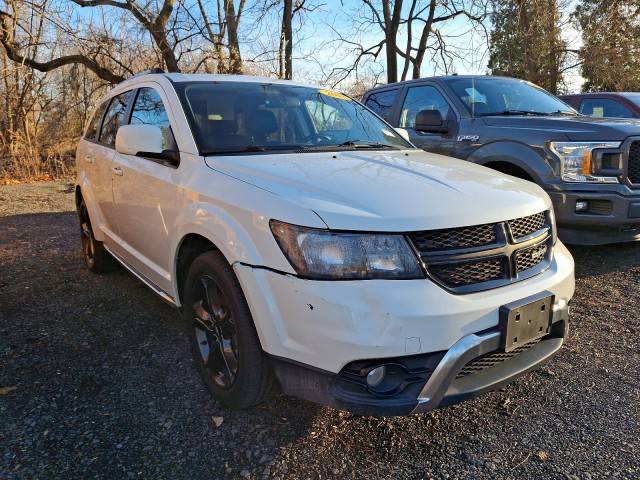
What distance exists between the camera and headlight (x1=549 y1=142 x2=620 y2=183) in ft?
13.8

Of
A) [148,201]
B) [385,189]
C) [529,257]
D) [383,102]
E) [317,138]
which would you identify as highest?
[383,102]

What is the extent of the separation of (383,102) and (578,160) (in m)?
2.82

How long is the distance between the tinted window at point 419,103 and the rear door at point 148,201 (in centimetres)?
303

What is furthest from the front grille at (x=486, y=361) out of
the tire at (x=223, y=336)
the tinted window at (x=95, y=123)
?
the tinted window at (x=95, y=123)

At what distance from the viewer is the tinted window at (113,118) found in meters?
4.05

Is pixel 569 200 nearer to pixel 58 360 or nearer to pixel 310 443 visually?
pixel 310 443

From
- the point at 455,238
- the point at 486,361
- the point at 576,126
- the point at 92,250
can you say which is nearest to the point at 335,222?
the point at 455,238

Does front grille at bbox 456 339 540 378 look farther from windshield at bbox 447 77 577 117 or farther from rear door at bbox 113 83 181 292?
windshield at bbox 447 77 577 117

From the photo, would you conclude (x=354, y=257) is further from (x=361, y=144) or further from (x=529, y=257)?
(x=361, y=144)

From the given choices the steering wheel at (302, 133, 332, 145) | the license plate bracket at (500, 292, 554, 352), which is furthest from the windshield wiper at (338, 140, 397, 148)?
the license plate bracket at (500, 292, 554, 352)

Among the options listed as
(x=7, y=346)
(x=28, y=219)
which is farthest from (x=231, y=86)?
(x=28, y=219)

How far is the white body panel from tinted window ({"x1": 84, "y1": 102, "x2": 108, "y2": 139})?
198 centimetres

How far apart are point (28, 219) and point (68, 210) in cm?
96

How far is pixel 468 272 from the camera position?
2078mm
